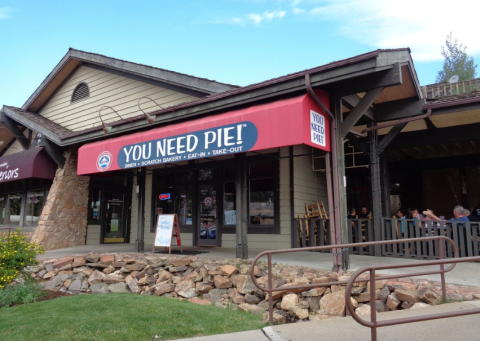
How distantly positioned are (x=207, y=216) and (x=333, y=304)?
22.1 ft

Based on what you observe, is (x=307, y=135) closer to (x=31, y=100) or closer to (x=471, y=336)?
(x=471, y=336)

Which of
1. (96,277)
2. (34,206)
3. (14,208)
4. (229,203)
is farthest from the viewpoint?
(14,208)

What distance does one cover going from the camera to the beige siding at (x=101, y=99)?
498 inches

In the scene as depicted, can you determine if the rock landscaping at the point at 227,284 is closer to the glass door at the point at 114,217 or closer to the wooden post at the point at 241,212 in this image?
the wooden post at the point at 241,212

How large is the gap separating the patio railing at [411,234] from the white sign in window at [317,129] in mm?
2853

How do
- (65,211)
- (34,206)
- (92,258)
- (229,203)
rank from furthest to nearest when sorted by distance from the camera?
(34,206)
(65,211)
(229,203)
(92,258)

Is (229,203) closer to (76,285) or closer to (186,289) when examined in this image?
(186,289)

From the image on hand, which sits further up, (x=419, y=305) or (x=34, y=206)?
(x=34, y=206)

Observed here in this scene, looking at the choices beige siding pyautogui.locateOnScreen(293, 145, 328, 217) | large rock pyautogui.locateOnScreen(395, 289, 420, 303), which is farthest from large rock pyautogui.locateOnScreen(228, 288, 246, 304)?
beige siding pyautogui.locateOnScreen(293, 145, 328, 217)

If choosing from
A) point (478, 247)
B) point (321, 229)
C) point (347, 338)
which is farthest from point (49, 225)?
point (478, 247)

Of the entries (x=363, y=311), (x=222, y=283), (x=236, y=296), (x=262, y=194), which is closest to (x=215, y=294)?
(x=222, y=283)

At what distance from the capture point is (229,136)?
7.71 meters

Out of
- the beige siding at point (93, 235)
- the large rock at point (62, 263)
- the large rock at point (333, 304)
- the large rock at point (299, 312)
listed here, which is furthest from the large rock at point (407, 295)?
the beige siding at point (93, 235)

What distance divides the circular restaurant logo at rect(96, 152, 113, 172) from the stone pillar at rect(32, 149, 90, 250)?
328cm
